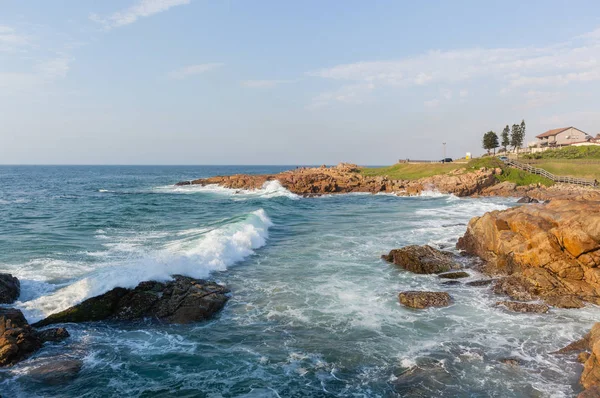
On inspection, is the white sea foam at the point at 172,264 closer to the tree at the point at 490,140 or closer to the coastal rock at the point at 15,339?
the coastal rock at the point at 15,339

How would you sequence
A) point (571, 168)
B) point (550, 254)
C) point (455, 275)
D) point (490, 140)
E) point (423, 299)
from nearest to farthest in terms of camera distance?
point (423, 299), point (550, 254), point (455, 275), point (571, 168), point (490, 140)

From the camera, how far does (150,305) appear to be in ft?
54.0

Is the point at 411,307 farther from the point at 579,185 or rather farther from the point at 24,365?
the point at 579,185

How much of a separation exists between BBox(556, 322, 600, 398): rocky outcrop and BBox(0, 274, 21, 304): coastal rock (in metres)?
19.7

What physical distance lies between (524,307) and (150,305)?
51.2 feet

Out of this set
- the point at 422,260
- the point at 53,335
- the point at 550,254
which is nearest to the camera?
the point at 53,335

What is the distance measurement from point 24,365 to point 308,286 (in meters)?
11.7

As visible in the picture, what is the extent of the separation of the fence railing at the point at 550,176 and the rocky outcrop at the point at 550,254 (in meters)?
43.6

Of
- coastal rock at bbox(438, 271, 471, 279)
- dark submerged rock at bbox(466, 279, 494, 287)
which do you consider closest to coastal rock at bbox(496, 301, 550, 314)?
dark submerged rock at bbox(466, 279, 494, 287)

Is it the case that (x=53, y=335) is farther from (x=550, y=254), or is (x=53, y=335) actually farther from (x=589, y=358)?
(x=550, y=254)

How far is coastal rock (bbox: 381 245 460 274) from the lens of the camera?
72.4 ft

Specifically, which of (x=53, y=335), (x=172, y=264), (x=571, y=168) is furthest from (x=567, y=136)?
(x=53, y=335)

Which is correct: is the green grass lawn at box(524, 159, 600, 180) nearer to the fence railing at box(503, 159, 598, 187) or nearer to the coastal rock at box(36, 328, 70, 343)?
the fence railing at box(503, 159, 598, 187)

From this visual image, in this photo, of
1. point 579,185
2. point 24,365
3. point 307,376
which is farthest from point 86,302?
point 579,185
